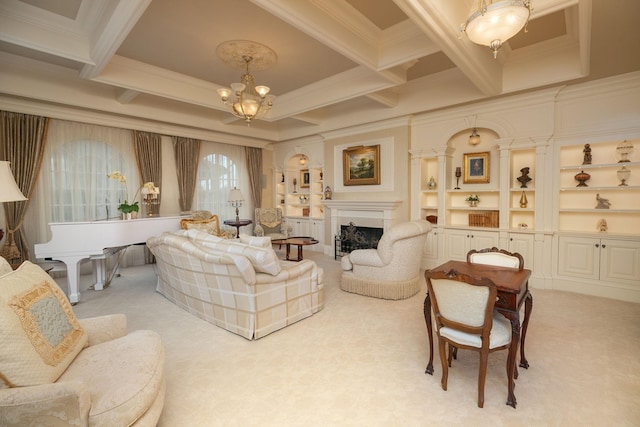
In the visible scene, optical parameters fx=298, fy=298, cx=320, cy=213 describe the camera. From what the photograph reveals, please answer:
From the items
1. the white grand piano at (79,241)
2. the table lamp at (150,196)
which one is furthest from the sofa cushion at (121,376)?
the table lamp at (150,196)

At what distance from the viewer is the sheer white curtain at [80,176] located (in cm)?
534

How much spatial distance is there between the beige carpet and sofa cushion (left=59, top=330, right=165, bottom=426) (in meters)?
0.56

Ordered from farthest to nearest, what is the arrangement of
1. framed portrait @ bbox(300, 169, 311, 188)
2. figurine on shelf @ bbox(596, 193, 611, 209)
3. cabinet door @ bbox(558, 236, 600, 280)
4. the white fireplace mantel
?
framed portrait @ bbox(300, 169, 311, 188) < the white fireplace mantel < figurine on shelf @ bbox(596, 193, 611, 209) < cabinet door @ bbox(558, 236, 600, 280)

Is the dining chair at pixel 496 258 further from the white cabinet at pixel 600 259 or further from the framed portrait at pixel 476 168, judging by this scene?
the framed portrait at pixel 476 168

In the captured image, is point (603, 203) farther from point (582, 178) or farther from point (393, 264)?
point (393, 264)

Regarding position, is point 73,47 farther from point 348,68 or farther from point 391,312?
point 391,312

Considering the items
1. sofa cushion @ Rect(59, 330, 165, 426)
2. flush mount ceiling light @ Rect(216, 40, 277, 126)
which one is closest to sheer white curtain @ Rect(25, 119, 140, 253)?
flush mount ceiling light @ Rect(216, 40, 277, 126)

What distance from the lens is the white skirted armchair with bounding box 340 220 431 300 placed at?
4.19 meters

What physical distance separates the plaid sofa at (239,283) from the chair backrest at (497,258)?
5.93 ft

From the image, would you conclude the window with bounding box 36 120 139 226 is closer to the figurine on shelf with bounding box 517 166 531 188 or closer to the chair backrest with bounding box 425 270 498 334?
the chair backrest with bounding box 425 270 498 334

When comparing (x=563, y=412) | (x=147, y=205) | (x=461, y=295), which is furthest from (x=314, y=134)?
(x=563, y=412)

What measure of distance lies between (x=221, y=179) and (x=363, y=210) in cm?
387

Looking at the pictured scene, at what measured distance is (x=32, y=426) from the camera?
1228 mm

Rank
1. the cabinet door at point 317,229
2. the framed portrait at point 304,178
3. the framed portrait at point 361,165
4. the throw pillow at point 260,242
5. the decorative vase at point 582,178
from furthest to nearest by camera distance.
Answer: the framed portrait at point 304,178 < the cabinet door at point 317,229 < the framed portrait at point 361,165 < the decorative vase at point 582,178 < the throw pillow at point 260,242
